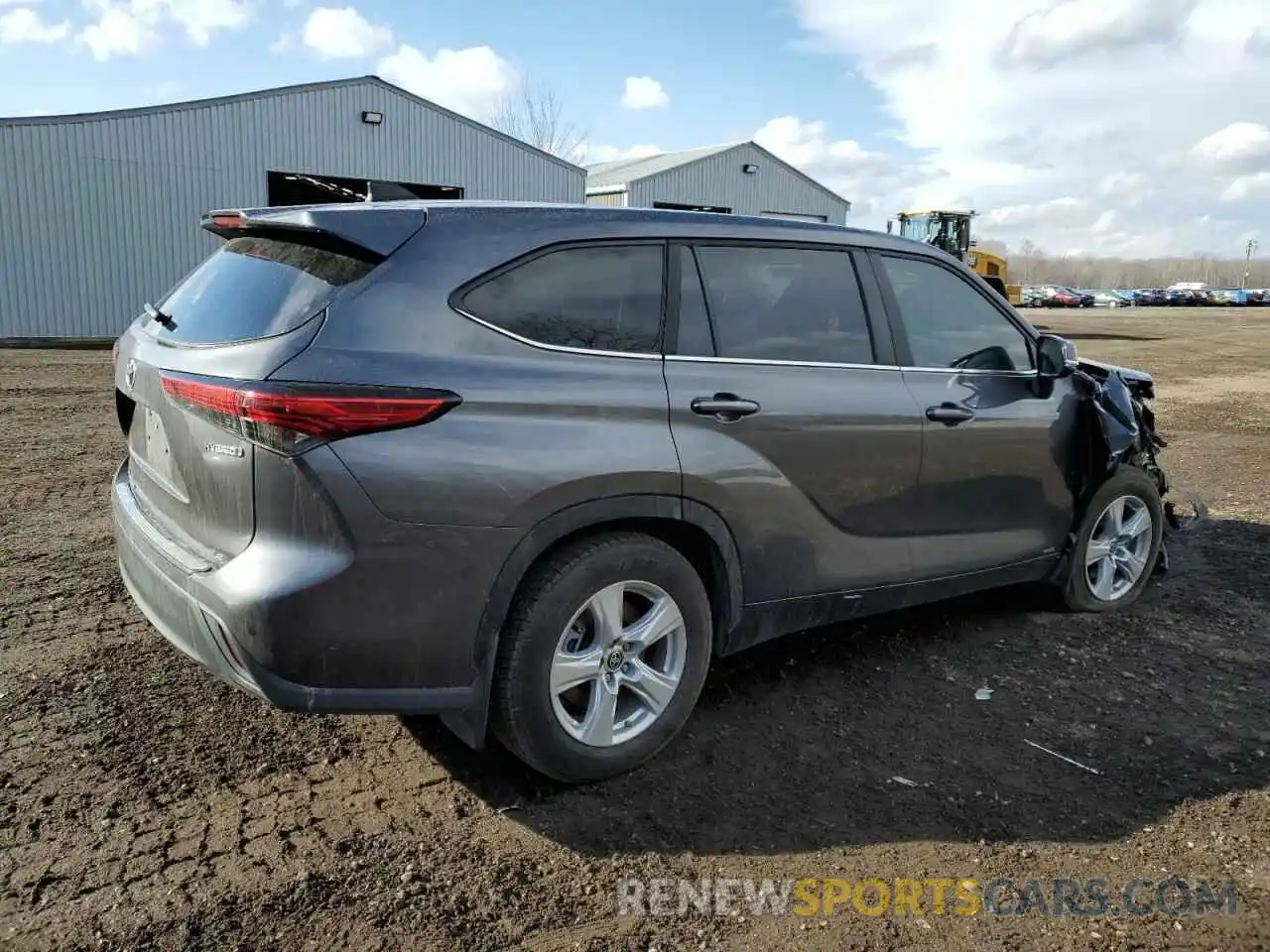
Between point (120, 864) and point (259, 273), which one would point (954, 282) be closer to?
point (259, 273)

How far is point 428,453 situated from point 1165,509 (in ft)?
14.7

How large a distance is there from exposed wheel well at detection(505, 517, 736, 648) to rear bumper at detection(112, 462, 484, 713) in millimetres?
536

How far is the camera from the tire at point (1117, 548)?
4.83 m

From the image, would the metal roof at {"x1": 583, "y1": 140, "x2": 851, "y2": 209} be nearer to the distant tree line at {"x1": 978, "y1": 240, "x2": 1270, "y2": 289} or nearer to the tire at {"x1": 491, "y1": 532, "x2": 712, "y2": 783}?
the tire at {"x1": 491, "y1": 532, "x2": 712, "y2": 783}

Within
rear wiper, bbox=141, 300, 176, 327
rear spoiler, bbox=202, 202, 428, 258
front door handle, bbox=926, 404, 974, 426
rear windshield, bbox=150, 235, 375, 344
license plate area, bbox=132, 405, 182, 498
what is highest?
rear spoiler, bbox=202, 202, 428, 258

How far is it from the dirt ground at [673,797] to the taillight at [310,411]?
1197 millimetres

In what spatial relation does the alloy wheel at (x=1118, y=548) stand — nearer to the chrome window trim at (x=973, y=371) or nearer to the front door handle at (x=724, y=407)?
the chrome window trim at (x=973, y=371)

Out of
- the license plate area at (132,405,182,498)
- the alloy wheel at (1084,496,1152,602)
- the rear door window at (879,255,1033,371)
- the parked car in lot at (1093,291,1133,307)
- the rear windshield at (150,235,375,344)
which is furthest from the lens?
the parked car in lot at (1093,291,1133,307)

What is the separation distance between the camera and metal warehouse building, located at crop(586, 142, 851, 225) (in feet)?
93.7

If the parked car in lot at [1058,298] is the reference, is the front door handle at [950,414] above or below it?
below

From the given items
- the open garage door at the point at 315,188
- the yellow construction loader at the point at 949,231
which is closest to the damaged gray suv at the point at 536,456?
the open garage door at the point at 315,188

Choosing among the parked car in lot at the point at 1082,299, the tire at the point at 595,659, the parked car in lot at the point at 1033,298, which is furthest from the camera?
the parked car in lot at the point at 1082,299

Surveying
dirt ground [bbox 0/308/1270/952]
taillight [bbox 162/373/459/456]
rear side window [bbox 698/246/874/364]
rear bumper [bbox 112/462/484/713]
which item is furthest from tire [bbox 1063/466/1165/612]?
taillight [bbox 162/373/459/456]

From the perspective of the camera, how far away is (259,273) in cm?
308
